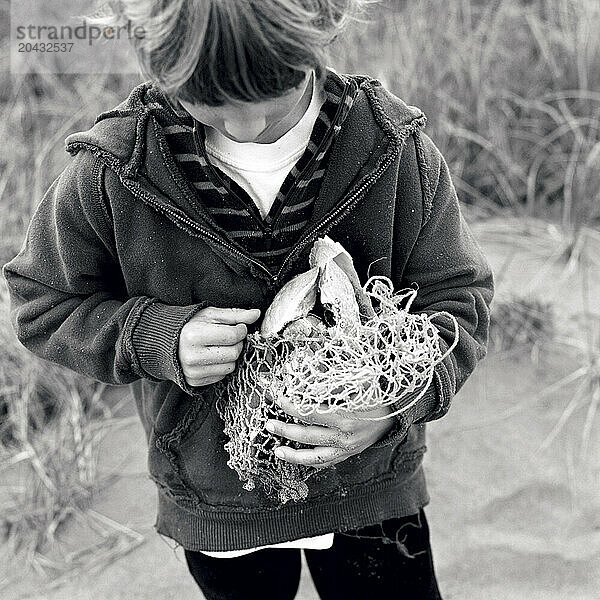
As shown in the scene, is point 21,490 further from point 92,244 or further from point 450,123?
point 450,123

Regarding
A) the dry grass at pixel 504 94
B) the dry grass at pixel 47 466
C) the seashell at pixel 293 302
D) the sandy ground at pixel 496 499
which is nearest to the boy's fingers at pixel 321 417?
the seashell at pixel 293 302

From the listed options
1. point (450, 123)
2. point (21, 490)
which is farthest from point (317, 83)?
point (450, 123)

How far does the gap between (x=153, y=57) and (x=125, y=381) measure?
1.74ft

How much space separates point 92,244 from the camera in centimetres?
132

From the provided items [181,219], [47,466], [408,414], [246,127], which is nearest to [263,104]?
[246,127]

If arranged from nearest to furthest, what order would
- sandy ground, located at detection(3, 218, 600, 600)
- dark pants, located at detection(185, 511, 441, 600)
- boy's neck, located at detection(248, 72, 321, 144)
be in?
1. boy's neck, located at detection(248, 72, 321, 144)
2. dark pants, located at detection(185, 511, 441, 600)
3. sandy ground, located at detection(3, 218, 600, 600)

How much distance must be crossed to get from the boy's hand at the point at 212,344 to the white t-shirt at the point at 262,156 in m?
0.17

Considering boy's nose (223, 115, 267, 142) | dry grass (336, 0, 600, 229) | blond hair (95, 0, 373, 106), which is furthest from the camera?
dry grass (336, 0, 600, 229)

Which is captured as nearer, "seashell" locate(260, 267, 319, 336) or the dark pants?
"seashell" locate(260, 267, 319, 336)

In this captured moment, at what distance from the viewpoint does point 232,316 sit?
4.13 feet

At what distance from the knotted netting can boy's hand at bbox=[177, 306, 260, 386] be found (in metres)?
0.05

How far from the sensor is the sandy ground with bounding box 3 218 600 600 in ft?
6.76

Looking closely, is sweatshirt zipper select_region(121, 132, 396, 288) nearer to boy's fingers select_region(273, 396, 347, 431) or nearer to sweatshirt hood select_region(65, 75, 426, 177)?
sweatshirt hood select_region(65, 75, 426, 177)

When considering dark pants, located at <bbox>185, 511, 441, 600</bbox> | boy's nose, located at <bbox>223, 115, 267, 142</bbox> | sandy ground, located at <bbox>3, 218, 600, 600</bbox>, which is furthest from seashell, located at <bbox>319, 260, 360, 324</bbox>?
sandy ground, located at <bbox>3, 218, 600, 600</bbox>
